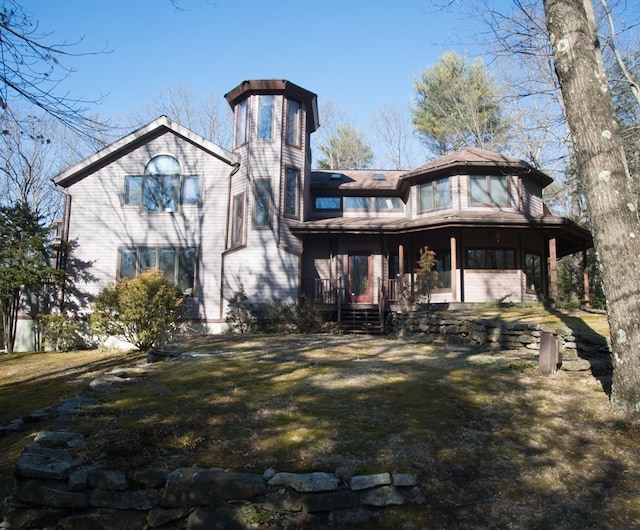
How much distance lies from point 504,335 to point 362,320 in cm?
736

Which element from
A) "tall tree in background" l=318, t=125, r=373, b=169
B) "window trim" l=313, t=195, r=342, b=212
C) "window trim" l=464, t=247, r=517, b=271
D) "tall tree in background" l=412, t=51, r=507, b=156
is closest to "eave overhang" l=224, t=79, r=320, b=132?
"window trim" l=313, t=195, r=342, b=212

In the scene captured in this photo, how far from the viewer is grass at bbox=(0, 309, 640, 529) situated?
3.94 m

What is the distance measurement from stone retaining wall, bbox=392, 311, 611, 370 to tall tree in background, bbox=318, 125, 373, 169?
21974 millimetres

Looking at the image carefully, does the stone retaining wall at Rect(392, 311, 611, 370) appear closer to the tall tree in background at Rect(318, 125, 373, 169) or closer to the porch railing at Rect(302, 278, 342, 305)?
the porch railing at Rect(302, 278, 342, 305)

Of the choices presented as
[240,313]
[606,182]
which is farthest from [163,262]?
[606,182]

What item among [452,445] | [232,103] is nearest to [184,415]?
[452,445]

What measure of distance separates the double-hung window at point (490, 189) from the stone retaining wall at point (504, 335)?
574 cm

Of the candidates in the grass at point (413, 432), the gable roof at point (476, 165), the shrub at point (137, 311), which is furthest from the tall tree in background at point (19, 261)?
the gable roof at point (476, 165)

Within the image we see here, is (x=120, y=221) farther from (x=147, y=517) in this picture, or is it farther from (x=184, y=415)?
(x=147, y=517)

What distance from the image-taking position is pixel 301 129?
59.2 feet

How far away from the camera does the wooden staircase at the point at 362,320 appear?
16.5m

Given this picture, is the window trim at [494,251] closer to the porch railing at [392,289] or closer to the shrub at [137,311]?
the porch railing at [392,289]

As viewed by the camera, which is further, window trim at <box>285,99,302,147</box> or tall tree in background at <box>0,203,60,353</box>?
window trim at <box>285,99,302,147</box>

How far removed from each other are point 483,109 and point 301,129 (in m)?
17.3
